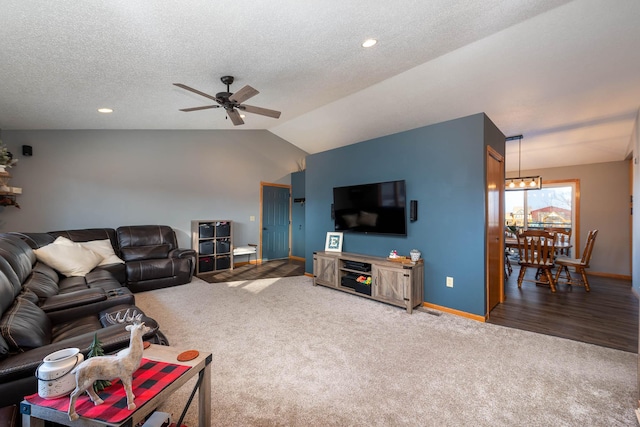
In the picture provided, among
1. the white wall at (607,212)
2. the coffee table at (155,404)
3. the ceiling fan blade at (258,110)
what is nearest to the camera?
the coffee table at (155,404)

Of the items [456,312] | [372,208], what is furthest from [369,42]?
[456,312]

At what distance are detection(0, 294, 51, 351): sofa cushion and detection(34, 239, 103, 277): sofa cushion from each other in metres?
1.99

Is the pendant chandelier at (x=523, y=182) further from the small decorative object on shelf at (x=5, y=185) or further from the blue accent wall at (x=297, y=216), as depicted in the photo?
the small decorative object on shelf at (x=5, y=185)

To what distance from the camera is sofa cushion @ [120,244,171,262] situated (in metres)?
4.75

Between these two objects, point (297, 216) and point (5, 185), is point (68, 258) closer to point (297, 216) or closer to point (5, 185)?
point (5, 185)

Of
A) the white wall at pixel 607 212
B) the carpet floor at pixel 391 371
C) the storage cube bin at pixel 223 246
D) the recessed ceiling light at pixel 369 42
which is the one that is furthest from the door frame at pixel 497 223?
the storage cube bin at pixel 223 246

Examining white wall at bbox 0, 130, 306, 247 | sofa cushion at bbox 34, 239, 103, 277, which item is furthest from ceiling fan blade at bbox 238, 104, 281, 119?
white wall at bbox 0, 130, 306, 247

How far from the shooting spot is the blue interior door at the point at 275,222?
23.5ft

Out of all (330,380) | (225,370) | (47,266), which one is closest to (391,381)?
(330,380)

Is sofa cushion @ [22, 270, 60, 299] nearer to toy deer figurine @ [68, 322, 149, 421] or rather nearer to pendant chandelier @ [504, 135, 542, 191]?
toy deer figurine @ [68, 322, 149, 421]

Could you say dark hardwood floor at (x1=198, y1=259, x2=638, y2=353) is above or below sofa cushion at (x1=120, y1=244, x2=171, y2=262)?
below

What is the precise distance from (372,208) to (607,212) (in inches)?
207

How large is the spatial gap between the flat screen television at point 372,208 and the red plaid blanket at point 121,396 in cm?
323

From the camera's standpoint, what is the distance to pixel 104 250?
14.6 ft
